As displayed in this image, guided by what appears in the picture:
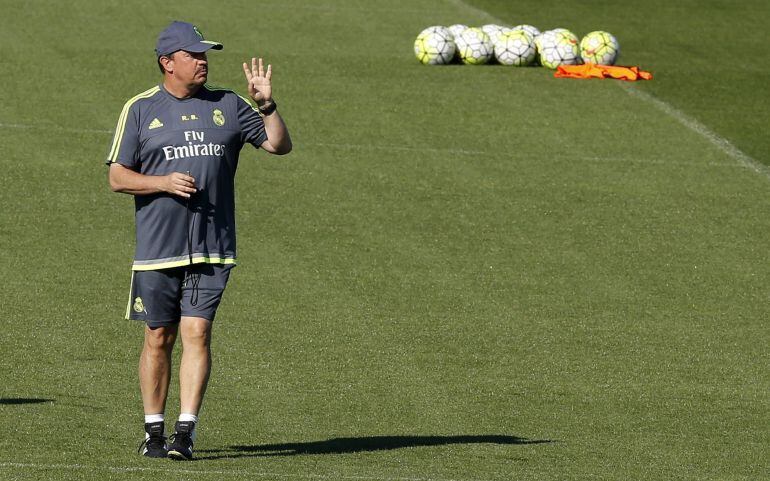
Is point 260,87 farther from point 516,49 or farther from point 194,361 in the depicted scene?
point 516,49

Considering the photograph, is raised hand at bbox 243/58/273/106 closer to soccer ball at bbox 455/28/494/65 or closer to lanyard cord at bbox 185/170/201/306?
lanyard cord at bbox 185/170/201/306

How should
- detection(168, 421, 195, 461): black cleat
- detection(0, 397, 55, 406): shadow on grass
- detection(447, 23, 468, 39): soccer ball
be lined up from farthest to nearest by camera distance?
detection(447, 23, 468, 39): soccer ball < detection(0, 397, 55, 406): shadow on grass < detection(168, 421, 195, 461): black cleat

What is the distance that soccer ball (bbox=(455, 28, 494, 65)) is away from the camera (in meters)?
25.8

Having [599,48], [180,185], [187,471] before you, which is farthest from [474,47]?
[187,471]

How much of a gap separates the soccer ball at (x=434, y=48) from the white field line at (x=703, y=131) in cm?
264

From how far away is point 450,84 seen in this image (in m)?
24.3

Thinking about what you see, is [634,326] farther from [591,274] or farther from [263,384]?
[263,384]

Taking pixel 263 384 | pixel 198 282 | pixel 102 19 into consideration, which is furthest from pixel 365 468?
pixel 102 19

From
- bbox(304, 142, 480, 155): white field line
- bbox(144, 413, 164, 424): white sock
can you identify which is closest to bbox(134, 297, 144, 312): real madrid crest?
bbox(144, 413, 164, 424): white sock

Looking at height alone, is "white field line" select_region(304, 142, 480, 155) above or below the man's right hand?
below

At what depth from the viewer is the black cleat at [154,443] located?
30.9ft

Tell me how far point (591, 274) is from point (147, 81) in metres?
9.26

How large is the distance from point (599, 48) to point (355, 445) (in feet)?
53.4

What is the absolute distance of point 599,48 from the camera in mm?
25734
